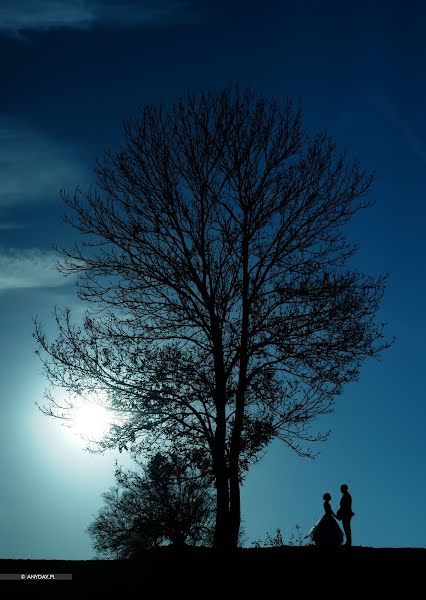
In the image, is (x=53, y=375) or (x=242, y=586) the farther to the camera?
(x=53, y=375)

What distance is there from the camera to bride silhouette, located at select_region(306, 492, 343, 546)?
1862 centimetres

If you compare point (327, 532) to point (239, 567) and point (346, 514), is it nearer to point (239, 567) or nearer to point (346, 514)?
point (346, 514)

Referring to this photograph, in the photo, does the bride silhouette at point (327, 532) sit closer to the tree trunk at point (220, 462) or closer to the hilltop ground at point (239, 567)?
the hilltop ground at point (239, 567)

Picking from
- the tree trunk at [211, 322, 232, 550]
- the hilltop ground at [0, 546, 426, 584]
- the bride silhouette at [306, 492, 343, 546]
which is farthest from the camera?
the tree trunk at [211, 322, 232, 550]

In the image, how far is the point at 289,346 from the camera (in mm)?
20203

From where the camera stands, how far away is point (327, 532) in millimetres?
18688

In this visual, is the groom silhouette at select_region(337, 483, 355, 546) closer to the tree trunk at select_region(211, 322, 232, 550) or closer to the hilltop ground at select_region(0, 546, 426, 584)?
the hilltop ground at select_region(0, 546, 426, 584)

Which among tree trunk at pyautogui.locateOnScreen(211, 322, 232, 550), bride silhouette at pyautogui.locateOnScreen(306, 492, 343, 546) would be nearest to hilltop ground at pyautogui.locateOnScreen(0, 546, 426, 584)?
bride silhouette at pyautogui.locateOnScreen(306, 492, 343, 546)

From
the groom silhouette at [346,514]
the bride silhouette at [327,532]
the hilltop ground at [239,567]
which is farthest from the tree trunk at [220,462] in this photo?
the groom silhouette at [346,514]

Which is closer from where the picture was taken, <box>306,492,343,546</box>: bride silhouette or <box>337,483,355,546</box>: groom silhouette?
<box>306,492,343,546</box>: bride silhouette

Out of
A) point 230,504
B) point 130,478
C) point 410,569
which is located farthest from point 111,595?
point 130,478

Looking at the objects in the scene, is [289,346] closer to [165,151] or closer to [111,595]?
[165,151]

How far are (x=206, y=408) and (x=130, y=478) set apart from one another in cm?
948

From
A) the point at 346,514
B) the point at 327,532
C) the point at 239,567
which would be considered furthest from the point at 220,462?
the point at 239,567
